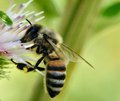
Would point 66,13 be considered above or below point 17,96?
above

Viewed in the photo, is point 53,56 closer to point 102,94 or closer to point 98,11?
point 98,11

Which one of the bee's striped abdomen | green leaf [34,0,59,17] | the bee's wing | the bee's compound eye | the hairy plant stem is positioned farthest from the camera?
green leaf [34,0,59,17]

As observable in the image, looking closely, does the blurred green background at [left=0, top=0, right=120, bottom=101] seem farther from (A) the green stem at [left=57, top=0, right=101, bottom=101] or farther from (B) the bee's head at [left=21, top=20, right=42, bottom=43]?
(B) the bee's head at [left=21, top=20, right=42, bottom=43]

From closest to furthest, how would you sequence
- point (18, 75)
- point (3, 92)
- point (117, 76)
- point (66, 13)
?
point (66, 13) → point (3, 92) → point (18, 75) → point (117, 76)

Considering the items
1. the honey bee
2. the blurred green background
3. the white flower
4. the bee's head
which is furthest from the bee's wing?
the blurred green background

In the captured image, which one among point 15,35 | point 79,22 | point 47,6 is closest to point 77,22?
point 79,22

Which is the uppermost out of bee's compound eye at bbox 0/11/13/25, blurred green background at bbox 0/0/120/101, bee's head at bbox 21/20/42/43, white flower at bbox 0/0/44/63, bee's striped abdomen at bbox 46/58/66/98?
bee's compound eye at bbox 0/11/13/25

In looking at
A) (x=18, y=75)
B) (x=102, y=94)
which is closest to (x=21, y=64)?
(x=18, y=75)
